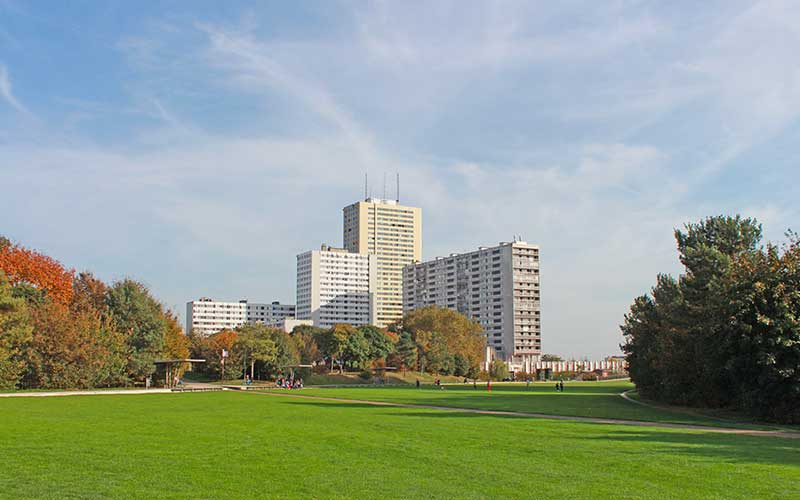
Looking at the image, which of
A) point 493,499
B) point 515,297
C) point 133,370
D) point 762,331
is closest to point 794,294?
point 762,331

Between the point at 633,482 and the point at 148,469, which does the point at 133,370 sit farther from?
the point at 633,482

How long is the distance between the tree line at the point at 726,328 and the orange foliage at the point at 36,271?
192 feet

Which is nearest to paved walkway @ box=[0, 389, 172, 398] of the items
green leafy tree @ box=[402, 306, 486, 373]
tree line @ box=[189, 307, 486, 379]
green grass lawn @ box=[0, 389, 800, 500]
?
green grass lawn @ box=[0, 389, 800, 500]

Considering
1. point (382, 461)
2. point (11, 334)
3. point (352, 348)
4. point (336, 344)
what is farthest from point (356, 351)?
point (382, 461)

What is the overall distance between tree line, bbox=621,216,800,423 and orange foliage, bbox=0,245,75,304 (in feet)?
192

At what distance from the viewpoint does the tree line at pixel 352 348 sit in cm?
9600

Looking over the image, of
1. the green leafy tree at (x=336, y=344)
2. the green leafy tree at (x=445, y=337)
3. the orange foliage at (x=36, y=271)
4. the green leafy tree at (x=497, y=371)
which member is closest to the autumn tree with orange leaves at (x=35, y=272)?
the orange foliage at (x=36, y=271)

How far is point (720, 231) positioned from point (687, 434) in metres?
33.0

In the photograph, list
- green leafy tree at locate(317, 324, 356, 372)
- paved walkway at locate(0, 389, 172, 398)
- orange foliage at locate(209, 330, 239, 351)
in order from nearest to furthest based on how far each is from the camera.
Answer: paved walkway at locate(0, 389, 172, 398)
orange foliage at locate(209, 330, 239, 351)
green leafy tree at locate(317, 324, 356, 372)

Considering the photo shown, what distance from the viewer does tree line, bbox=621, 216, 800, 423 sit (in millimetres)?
34000

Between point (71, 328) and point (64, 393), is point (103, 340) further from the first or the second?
point (64, 393)

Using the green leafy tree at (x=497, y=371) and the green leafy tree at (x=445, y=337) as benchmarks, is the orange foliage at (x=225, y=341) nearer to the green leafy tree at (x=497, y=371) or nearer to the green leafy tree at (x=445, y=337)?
the green leafy tree at (x=445, y=337)

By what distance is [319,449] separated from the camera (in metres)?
18.8

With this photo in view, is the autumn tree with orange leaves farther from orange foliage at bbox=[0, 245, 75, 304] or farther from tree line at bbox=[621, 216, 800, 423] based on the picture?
tree line at bbox=[621, 216, 800, 423]
